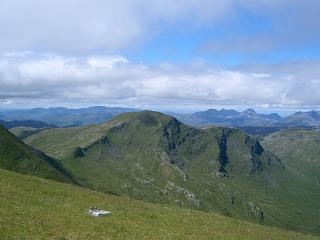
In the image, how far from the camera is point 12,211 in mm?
38344

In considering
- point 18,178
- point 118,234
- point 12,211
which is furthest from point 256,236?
point 18,178

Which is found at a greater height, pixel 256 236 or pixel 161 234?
pixel 161 234

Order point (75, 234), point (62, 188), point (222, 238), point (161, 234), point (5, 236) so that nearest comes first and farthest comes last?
point (5, 236)
point (75, 234)
point (161, 234)
point (222, 238)
point (62, 188)

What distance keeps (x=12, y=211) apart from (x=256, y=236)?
26863mm

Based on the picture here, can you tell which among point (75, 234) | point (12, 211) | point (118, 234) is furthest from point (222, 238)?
point (12, 211)

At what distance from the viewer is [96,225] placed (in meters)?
38.2

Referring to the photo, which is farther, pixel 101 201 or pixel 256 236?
pixel 101 201

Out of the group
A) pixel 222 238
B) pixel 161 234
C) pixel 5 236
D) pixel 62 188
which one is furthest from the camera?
pixel 62 188

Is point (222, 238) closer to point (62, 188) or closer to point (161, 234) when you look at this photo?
point (161, 234)

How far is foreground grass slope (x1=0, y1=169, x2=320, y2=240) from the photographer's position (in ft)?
112

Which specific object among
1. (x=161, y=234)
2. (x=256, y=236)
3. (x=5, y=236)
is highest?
(x=5, y=236)

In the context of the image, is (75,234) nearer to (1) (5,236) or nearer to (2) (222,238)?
(1) (5,236)

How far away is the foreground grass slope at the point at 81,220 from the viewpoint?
34219 millimetres

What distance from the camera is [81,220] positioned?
1547 inches
